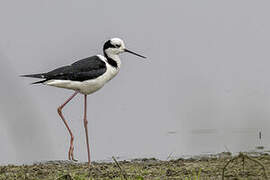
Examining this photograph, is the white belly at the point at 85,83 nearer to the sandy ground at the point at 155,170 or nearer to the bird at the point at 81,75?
the bird at the point at 81,75

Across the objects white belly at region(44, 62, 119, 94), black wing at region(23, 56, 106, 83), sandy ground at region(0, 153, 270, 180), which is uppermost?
black wing at region(23, 56, 106, 83)

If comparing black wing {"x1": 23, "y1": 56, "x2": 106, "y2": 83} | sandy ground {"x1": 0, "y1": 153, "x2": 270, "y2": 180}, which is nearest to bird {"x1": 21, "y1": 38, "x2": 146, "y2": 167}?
black wing {"x1": 23, "y1": 56, "x2": 106, "y2": 83}

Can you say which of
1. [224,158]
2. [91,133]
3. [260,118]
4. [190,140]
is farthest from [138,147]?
[260,118]

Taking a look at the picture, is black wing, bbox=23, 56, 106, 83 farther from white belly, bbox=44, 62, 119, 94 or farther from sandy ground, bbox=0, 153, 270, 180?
sandy ground, bbox=0, 153, 270, 180

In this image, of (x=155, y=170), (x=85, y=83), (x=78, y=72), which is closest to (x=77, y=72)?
(x=78, y=72)

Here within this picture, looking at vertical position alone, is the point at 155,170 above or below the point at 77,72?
below

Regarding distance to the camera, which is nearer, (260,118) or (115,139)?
(260,118)

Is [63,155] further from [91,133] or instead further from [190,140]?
[190,140]

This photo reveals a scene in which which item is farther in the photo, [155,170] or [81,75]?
[81,75]

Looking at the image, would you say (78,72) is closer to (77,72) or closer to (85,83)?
(77,72)

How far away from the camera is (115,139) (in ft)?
22.0

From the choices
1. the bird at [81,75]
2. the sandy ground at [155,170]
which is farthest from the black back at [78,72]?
the sandy ground at [155,170]

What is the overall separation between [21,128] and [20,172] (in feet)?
6.23

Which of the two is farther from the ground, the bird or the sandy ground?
the bird
